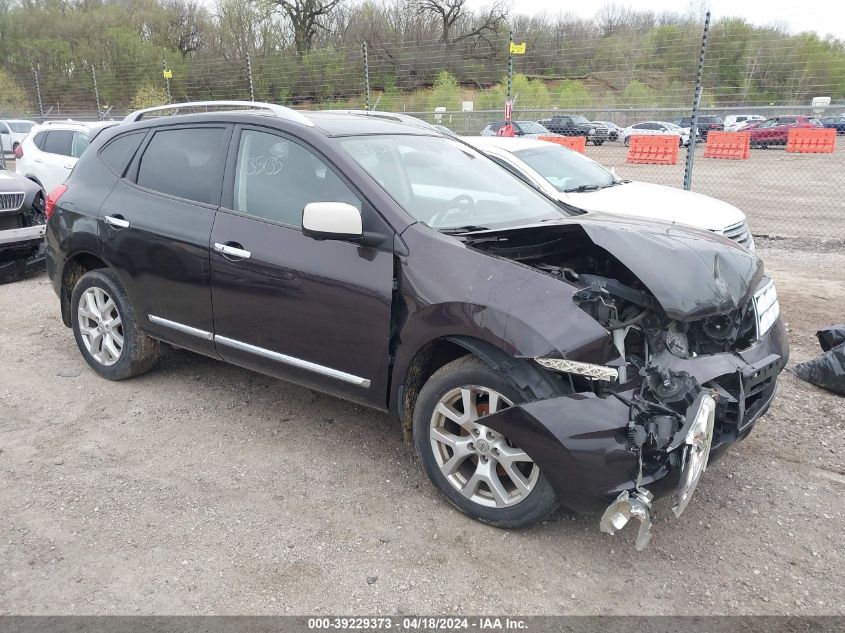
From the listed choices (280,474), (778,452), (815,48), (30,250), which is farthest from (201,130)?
(815,48)

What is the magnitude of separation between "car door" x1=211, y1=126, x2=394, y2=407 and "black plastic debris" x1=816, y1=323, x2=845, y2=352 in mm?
3447

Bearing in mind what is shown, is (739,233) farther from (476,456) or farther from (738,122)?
(738,122)

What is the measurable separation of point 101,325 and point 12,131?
23.4 metres

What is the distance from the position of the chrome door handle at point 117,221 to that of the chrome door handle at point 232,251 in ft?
2.88

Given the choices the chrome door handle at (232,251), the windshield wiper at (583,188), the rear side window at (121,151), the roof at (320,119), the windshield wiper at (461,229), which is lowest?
the windshield wiper at (583,188)

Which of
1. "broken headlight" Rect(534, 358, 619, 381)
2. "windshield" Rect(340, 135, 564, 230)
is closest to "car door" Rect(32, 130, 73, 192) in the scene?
"windshield" Rect(340, 135, 564, 230)

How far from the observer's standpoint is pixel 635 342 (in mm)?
2891

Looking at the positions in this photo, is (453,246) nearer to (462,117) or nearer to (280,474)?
(280,474)

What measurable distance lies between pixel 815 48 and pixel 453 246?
46.8 ft

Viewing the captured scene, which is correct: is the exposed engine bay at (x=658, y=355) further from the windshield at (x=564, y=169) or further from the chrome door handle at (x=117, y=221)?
the windshield at (x=564, y=169)

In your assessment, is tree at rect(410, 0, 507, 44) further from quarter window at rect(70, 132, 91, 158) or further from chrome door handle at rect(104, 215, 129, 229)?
chrome door handle at rect(104, 215, 129, 229)

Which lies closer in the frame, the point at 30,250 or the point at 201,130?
the point at 201,130

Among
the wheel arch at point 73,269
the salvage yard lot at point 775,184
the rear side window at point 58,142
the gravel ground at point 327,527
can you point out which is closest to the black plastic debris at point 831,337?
the gravel ground at point 327,527

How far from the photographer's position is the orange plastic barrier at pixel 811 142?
26875 mm
